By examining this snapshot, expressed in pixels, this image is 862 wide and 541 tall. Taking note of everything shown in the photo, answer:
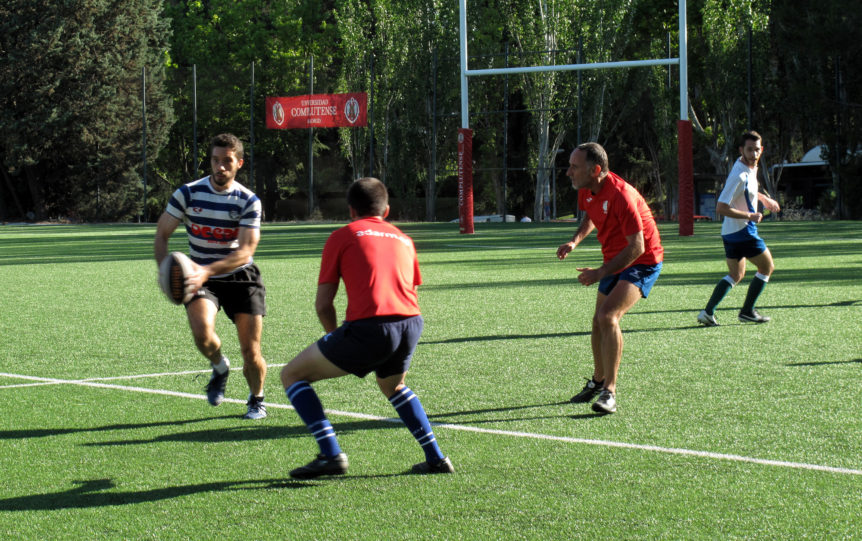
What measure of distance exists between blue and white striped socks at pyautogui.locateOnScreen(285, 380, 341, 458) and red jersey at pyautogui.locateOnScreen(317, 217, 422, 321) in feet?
1.59

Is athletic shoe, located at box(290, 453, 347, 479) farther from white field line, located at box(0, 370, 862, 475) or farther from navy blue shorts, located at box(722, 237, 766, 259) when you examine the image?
navy blue shorts, located at box(722, 237, 766, 259)

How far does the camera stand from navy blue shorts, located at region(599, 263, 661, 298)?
7.16 m

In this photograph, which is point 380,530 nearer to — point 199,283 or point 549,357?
point 199,283

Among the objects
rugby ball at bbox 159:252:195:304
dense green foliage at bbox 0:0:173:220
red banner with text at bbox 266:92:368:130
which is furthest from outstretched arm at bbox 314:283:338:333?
dense green foliage at bbox 0:0:173:220

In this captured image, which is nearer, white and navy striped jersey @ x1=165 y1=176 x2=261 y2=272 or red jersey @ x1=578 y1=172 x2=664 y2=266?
white and navy striped jersey @ x1=165 y1=176 x2=261 y2=272

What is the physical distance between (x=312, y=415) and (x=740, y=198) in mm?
6904

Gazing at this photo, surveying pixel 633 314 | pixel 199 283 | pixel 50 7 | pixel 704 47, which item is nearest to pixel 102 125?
pixel 50 7

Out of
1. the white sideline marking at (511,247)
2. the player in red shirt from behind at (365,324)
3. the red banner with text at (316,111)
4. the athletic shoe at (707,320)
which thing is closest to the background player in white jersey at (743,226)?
the athletic shoe at (707,320)

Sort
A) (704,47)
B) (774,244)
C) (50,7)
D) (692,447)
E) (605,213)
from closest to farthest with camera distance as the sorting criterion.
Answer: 1. (692,447)
2. (605,213)
3. (774,244)
4. (704,47)
5. (50,7)

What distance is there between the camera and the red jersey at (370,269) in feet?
16.4

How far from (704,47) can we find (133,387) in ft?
153

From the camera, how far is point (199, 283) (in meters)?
6.17

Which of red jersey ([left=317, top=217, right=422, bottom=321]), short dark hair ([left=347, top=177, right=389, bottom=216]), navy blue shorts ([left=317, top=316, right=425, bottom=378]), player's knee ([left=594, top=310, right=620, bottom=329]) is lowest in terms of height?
A: player's knee ([left=594, top=310, right=620, bottom=329])

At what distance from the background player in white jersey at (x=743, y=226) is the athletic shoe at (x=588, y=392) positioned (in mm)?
4008
